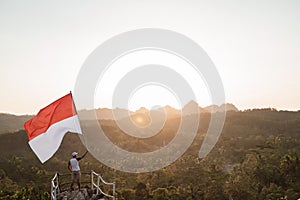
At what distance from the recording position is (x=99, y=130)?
2982 inches

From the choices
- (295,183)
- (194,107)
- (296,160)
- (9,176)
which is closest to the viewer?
(295,183)

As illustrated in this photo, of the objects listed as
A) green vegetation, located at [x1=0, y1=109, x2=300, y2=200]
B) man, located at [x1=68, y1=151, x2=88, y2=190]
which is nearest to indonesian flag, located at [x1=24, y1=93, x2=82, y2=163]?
man, located at [x1=68, y1=151, x2=88, y2=190]

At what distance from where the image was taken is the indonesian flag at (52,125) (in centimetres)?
1098

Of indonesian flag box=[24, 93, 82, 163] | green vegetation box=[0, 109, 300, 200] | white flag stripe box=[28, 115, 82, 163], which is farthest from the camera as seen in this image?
green vegetation box=[0, 109, 300, 200]

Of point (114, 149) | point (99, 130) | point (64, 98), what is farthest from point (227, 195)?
point (99, 130)

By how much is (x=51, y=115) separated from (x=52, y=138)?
77 cm

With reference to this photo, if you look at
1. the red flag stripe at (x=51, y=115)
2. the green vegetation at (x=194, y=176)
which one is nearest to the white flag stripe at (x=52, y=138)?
the red flag stripe at (x=51, y=115)

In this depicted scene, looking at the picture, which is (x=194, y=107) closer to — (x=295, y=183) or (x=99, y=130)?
(x=99, y=130)

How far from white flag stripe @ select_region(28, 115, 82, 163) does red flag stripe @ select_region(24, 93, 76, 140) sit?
138 millimetres

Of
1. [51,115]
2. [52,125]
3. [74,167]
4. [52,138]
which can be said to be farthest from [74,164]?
[51,115]

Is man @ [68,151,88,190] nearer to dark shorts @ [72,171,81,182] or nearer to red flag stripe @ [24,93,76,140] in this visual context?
dark shorts @ [72,171,81,182]

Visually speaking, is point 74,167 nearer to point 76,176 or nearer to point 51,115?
point 76,176

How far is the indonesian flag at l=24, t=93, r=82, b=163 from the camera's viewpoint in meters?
11.0

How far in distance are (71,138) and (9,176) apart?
26343 mm
